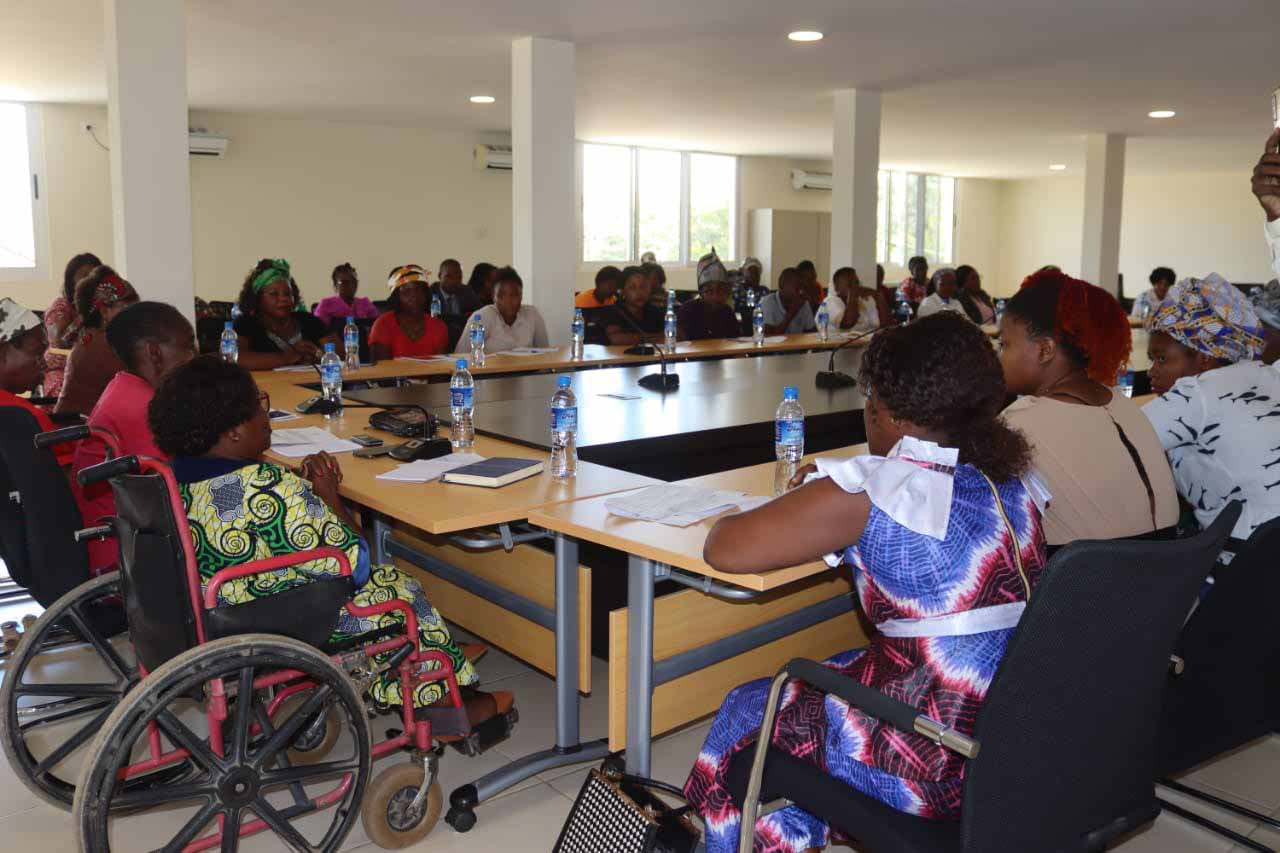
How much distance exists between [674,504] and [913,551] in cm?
76

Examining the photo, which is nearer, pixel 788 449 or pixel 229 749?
pixel 229 749

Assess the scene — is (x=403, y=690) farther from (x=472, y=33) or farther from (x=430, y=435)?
(x=472, y=33)

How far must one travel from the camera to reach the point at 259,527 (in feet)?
6.38

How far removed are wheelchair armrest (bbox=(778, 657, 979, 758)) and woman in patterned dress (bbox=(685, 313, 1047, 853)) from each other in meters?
0.14

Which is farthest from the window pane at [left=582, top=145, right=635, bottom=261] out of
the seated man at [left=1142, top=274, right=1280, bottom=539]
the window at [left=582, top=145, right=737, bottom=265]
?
the seated man at [left=1142, top=274, right=1280, bottom=539]

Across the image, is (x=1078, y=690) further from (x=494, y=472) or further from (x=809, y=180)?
(x=809, y=180)

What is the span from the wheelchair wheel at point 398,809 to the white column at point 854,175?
22.6 feet

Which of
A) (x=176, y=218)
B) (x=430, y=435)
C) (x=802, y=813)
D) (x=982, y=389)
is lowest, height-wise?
(x=802, y=813)

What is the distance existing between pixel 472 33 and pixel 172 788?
5.41 metres

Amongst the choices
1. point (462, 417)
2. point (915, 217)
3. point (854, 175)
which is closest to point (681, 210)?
point (915, 217)

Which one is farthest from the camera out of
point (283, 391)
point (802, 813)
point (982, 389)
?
point (283, 391)

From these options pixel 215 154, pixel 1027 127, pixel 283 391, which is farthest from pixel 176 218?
pixel 1027 127

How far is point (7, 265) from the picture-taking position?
9.48 metres

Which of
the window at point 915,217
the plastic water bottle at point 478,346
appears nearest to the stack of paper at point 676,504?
the plastic water bottle at point 478,346
